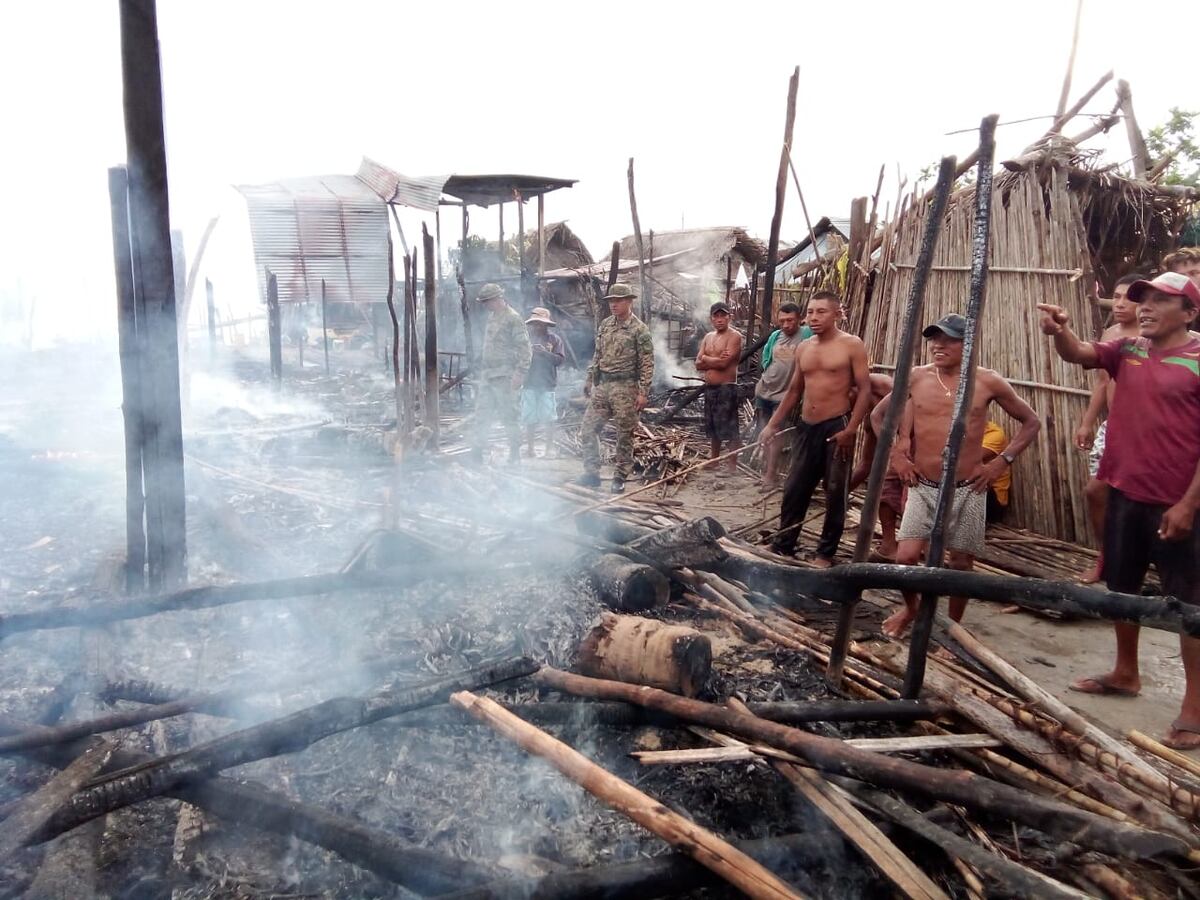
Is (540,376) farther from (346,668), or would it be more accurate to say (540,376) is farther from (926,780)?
(926,780)

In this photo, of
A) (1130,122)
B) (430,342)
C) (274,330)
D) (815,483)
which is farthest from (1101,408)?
(274,330)

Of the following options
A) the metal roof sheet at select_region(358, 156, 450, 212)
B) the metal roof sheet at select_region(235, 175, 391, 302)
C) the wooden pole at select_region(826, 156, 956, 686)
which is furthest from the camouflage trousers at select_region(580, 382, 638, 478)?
the metal roof sheet at select_region(235, 175, 391, 302)

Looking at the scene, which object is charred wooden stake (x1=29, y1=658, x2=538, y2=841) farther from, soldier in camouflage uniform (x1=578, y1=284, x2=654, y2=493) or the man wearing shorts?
the man wearing shorts

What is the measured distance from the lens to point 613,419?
26.3 feet

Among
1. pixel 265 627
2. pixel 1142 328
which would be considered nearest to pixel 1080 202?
pixel 1142 328

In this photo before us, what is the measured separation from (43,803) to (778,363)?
726 centimetres

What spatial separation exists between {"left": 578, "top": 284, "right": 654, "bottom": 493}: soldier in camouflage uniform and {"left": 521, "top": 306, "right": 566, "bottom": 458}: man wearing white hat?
1.35m

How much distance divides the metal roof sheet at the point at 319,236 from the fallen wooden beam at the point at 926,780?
16238 mm

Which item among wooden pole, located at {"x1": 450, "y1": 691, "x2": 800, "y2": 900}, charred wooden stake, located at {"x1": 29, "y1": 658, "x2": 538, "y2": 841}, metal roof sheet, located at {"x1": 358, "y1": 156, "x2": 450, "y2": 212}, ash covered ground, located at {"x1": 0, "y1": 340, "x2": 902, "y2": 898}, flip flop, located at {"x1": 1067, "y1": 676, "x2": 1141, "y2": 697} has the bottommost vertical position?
flip flop, located at {"x1": 1067, "y1": 676, "x2": 1141, "y2": 697}

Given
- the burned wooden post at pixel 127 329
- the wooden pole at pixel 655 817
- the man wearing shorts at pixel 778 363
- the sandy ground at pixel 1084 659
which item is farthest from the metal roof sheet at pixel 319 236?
the wooden pole at pixel 655 817

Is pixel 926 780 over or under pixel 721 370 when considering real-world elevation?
under

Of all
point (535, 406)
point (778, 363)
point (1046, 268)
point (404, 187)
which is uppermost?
point (404, 187)

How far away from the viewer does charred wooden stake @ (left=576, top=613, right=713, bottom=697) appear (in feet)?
10.3

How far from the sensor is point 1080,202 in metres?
6.21
